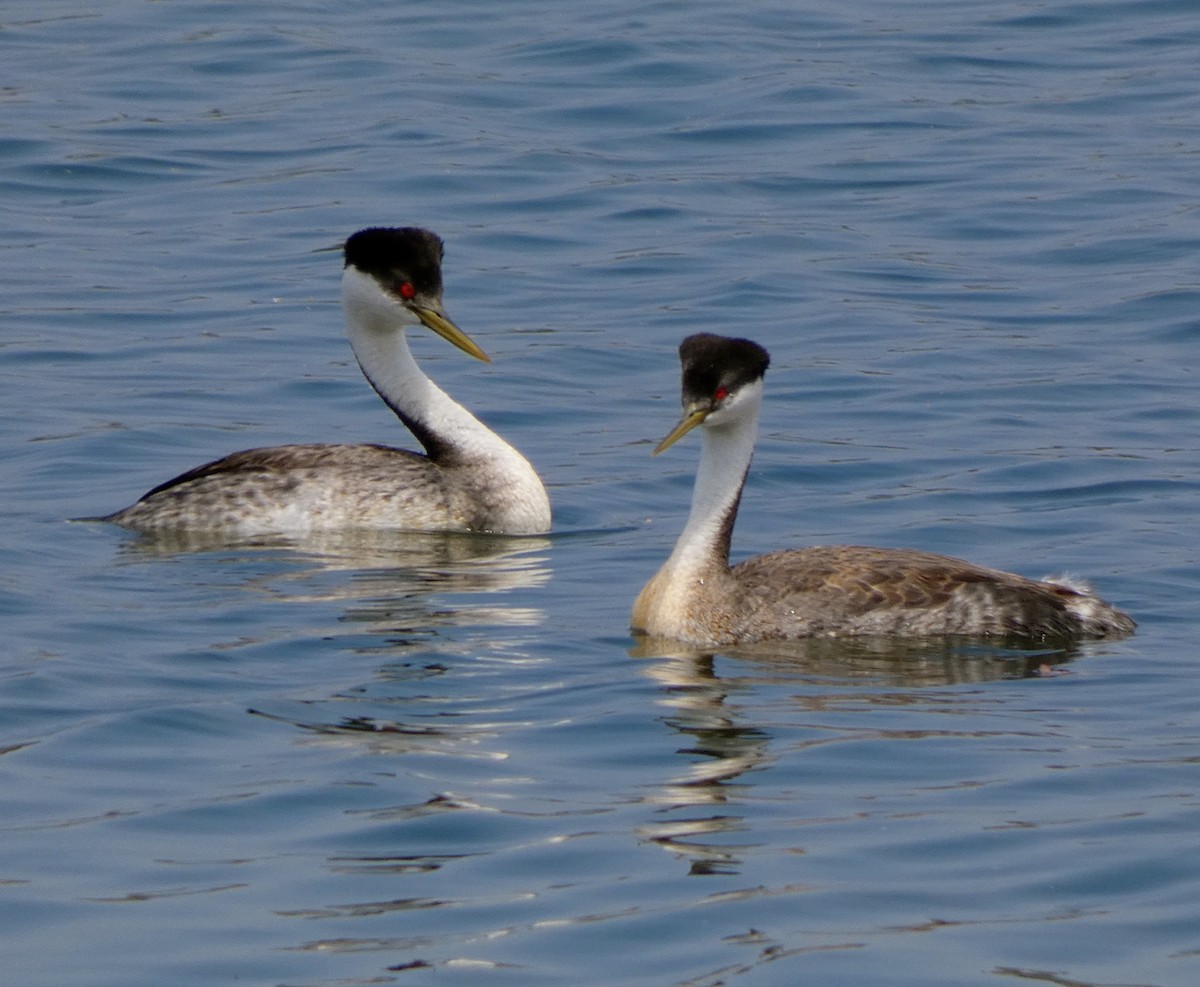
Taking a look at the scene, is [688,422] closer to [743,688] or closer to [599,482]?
[743,688]

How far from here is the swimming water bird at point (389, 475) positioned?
13578 millimetres

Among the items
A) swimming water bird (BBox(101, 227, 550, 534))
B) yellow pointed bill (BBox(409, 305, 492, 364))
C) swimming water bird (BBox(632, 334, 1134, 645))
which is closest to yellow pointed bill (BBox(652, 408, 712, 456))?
swimming water bird (BBox(632, 334, 1134, 645))

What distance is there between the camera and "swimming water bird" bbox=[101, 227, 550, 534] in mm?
13578

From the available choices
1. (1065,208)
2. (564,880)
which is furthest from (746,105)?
(564,880)

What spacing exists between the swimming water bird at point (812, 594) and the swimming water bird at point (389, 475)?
2947 mm

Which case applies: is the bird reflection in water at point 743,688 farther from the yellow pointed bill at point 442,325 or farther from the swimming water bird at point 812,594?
the yellow pointed bill at point 442,325

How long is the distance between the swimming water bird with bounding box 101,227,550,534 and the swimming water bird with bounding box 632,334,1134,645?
2947 millimetres

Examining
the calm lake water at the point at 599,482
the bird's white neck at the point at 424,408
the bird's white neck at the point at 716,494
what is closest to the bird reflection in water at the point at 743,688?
the calm lake water at the point at 599,482

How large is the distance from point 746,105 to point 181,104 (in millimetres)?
5631

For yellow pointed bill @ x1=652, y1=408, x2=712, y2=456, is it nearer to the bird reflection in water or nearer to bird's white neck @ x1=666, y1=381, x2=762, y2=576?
bird's white neck @ x1=666, y1=381, x2=762, y2=576

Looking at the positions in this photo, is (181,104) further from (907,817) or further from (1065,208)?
(907,817)

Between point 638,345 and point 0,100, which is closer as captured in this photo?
point 638,345

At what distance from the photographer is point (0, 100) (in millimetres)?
25828

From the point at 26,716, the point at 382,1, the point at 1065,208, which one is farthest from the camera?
the point at 382,1
